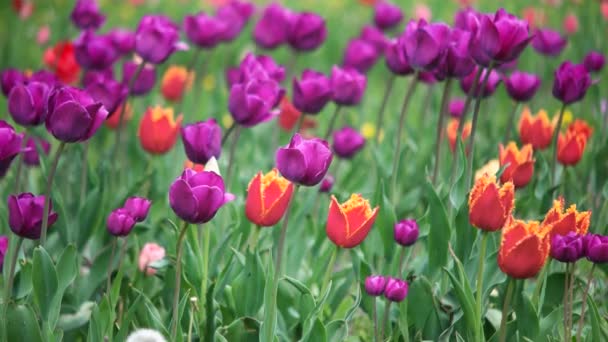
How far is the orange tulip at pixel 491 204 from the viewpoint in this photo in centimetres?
188

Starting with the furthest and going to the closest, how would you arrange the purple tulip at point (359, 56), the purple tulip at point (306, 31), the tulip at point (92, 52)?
the purple tulip at point (359, 56)
the purple tulip at point (306, 31)
the tulip at point (92, 52)

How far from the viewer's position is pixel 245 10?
4.16 m

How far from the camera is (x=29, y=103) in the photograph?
2.17 meters

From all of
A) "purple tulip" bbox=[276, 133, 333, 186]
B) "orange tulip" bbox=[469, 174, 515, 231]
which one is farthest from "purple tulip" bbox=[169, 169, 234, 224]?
"orange tulip" bbox=[469, 174, 515, 231]

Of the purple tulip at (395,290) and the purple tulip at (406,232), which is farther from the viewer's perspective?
the purple tulip at (406,232)

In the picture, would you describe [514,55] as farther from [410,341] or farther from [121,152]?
[121,152]

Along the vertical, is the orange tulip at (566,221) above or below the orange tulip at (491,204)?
below

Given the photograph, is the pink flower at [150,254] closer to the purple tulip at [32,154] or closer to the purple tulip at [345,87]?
the purple tulip at [32,154]

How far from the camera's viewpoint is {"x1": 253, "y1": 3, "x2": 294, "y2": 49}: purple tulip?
11.1 feet

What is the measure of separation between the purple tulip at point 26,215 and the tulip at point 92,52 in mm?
1019

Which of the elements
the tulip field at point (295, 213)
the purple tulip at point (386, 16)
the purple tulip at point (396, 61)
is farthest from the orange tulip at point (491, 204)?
the purple tulip at point (386, 16)

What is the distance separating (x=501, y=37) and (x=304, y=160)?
2.25 ft

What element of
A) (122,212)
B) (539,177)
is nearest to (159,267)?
(122,212)

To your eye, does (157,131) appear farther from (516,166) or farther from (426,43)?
(516,166)
